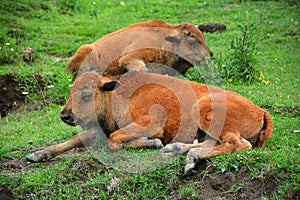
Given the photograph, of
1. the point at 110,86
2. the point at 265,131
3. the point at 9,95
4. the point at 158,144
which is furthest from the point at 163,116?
the point at 9,95

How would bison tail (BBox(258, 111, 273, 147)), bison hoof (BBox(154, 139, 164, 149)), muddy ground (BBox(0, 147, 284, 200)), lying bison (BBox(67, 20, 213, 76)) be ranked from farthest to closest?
lying bison (BBox(67, 20, 213, 76)) → bison hoof (BBox(154, 139, 164, 149)) → bison tail (BBox(258, 111, 273, 147)) → muddy ground (BBox(0, 147, 284, 200))

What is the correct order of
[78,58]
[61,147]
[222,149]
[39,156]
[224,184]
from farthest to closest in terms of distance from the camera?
[78,58] → [61,147] → [39,156] → [222,149] → [224,184]

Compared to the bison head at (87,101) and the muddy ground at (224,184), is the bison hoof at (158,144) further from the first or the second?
the bison head at (87,101)

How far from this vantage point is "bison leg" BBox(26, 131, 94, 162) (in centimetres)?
741

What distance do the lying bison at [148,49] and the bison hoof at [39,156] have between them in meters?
3.56

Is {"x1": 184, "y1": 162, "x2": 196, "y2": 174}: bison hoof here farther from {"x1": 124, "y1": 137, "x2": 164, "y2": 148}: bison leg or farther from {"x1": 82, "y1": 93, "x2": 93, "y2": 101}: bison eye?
{"x1": 82, "y1": 93, "x2": 93, "y2": 101}: bison eye

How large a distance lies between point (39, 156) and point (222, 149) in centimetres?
264

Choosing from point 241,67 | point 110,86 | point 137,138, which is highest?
point 110,86

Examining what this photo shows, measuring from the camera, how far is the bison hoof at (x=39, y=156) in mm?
7387

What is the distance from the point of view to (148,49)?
10.8 meters

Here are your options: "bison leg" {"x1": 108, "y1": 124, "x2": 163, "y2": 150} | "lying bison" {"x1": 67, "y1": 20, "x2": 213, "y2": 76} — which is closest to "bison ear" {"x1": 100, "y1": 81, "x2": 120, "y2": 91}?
"bison leg" {"x1": 108, "y1": 124, "x2": 163, "y2": 150}

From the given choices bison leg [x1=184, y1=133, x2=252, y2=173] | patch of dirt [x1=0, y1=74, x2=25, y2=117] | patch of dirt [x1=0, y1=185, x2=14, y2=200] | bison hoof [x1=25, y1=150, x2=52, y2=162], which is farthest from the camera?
patch of dirt [x1=0, y1=74, x2=25, y2=117]

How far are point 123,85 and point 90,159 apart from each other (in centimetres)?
139

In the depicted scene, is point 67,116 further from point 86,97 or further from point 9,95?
point 9,95
